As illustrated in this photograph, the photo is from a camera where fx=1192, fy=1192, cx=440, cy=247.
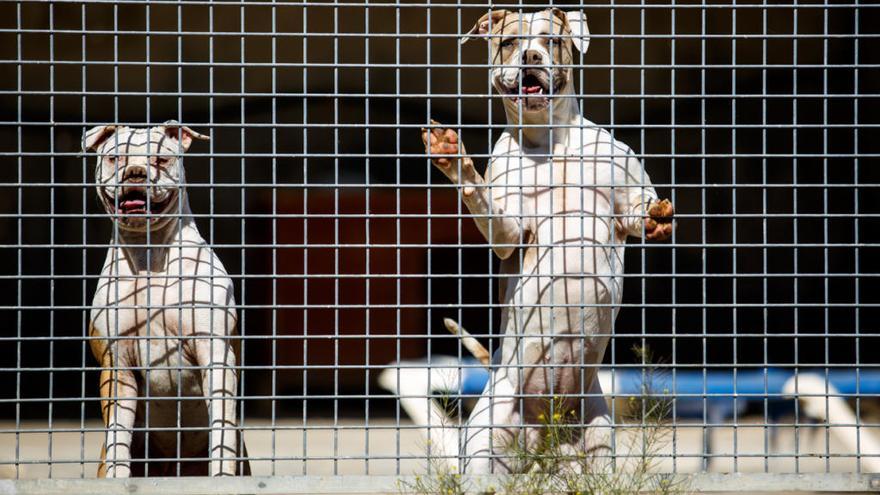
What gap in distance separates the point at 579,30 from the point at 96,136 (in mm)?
1822

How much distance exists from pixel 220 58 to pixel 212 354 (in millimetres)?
5660

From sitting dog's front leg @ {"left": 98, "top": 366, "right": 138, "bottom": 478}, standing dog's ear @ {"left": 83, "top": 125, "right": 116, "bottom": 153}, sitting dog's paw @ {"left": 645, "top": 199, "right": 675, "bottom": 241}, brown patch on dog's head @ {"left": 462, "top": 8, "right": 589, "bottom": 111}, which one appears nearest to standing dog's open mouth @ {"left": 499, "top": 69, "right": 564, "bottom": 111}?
brown patch on dog's head @ {"left": 462, "top": 8, "right": 589, "bottom": 111}

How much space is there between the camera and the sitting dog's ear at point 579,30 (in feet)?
14.4

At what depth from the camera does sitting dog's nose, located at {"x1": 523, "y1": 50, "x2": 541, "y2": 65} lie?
4297 millimetres

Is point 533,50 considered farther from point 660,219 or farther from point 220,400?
point 220,400

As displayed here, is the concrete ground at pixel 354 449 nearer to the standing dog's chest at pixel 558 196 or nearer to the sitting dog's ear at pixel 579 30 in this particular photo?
the standing dog's chest at pixel 558 196

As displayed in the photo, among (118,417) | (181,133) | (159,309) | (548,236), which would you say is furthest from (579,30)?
(118,417)

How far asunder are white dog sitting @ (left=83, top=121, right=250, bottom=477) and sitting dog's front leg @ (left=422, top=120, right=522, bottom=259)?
912 millimetres

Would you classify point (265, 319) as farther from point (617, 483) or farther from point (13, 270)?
point (617, 483)

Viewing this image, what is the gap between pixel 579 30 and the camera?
14.6 feet

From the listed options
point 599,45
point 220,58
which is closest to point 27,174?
point 220,58

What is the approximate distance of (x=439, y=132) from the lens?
3.92 metres

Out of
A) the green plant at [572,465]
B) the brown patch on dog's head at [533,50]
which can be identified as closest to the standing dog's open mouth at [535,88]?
the brown patch on dog's head at [533,50]

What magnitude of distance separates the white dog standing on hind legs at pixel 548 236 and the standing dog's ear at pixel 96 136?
140 cm
